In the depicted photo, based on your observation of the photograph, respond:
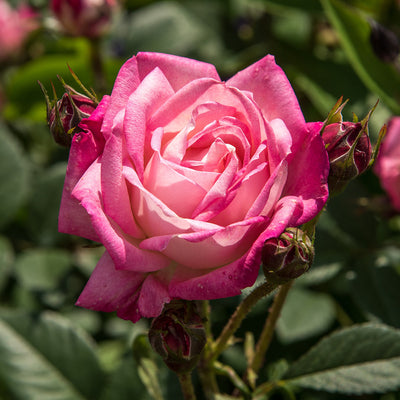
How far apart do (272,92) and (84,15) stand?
1054 millimetres

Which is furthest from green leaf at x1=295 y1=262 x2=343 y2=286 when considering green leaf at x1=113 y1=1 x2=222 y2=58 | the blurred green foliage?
green leaf at x1=113 y1=1 x2=222 y2=58

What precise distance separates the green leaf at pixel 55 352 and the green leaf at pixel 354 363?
409 millimetres

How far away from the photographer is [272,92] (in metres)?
0.68

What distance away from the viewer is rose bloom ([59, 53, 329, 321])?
59cm

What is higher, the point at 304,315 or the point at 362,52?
the point at 362,52

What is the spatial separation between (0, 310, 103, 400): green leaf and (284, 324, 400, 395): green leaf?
409mm

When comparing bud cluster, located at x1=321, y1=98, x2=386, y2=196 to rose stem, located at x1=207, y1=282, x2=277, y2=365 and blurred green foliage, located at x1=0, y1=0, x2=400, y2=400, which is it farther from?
blurred green foliage, located at x1=0, y1=0, x2=400, y2=400

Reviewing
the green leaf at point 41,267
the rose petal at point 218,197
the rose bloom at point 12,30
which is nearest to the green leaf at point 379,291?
the rose petal at point 218,197

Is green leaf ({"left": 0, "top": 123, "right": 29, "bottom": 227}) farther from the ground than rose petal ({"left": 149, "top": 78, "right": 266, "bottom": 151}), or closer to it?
closer to it

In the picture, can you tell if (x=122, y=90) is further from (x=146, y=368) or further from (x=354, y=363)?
(x=354, y=363)

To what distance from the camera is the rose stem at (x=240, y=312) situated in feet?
2.17

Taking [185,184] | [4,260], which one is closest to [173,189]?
[185,184]

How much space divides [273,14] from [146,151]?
1.30m

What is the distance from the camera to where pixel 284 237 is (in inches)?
23.5
